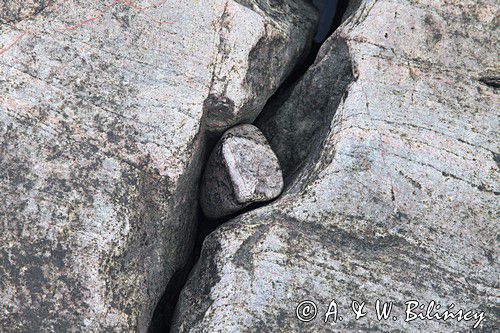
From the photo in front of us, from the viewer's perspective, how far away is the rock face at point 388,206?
109 inches

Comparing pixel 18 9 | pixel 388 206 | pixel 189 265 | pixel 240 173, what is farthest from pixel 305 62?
pixel 18 9

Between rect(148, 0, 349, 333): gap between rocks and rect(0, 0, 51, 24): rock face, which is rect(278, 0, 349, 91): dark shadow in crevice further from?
rect(0, 0, 51, 24): rock face

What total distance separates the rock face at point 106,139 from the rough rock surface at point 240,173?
5.8 inches

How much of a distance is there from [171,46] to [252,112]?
2.19ft

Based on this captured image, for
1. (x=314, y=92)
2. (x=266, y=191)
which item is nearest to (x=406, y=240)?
(x=266, y=191)

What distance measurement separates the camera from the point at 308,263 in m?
2.81

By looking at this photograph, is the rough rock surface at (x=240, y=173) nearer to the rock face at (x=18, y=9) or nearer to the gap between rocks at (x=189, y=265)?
the gap between rocks at (x=189, y=265)

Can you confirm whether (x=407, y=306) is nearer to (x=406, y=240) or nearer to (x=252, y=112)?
(x=406, y=240)

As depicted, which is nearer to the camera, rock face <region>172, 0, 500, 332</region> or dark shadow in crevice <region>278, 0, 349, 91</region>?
rock face <region>172, 0, 500, 332</region>

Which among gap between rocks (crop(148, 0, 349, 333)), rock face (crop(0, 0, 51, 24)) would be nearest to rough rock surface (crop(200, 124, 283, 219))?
gap between rocks (crop(148, 0, 349, 333))

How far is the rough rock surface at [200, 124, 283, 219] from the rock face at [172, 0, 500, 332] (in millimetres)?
144

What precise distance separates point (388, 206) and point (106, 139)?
160 cm

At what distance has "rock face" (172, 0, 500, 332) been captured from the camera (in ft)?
9.12

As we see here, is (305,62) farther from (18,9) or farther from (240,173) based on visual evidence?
(18,9)
